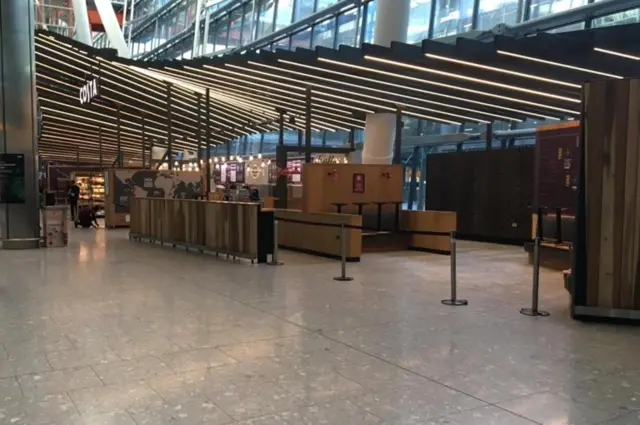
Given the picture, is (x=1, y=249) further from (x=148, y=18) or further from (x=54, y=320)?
(x=148, y=18)

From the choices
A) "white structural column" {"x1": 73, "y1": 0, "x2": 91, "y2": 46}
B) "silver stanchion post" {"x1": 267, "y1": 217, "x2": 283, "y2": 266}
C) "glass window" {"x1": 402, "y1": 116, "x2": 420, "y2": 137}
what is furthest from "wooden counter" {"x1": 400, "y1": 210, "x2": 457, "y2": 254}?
"white structural column" {"x1": 73, "y1": 0, "x2": 91, "y2": 46}

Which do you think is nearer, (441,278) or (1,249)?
(441,278)

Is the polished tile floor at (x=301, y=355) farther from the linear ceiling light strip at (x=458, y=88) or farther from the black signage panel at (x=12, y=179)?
the black signage panel at (x=12, y=179)

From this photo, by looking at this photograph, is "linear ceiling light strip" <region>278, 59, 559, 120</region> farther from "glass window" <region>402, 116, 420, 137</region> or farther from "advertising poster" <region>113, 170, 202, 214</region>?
"advertising poster" <region>113, 170, 202, 214</region>

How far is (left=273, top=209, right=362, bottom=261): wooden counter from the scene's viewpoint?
11.8 m

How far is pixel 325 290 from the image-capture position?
8320mm

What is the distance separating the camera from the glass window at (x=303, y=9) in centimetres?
2459

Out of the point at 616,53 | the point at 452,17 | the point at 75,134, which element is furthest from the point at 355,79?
the point at 75,134

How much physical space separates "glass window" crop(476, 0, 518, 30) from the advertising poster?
11.1m

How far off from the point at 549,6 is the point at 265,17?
51.2 feet

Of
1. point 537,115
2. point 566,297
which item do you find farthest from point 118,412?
point 537,115

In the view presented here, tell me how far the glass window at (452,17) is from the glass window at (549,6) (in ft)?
7.66

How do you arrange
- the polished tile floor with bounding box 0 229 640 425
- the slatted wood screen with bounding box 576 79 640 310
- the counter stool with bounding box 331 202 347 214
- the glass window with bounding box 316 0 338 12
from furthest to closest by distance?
the glass window with bounding box 316 0 338 12 < the counter stool with bounding box 331 202 347 214 < the slatted wood screen with bounding box 576 79 640 310 < the polished tile floor with bounding box 0 229 640 425

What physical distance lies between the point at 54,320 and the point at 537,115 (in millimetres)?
15159
